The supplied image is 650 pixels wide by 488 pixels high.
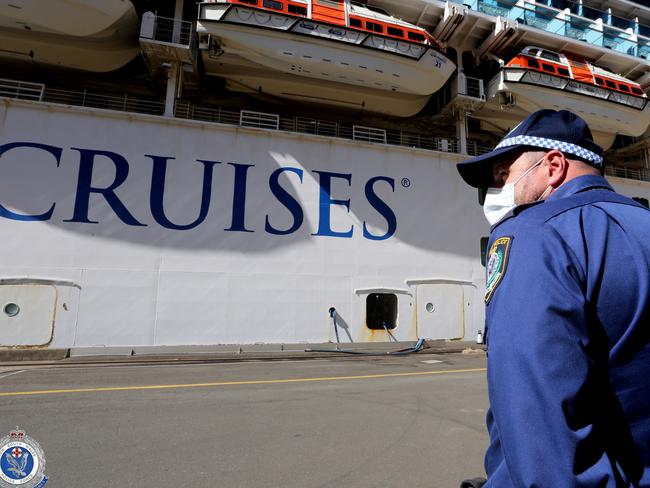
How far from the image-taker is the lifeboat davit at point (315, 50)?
438 inches

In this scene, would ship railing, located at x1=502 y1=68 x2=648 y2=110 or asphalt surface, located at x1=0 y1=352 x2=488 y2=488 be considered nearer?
asphalt surface, located at x1=0 y1=352 x2=488 y2=488

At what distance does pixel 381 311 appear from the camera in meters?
12.6

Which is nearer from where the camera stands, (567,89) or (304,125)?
(567,89)

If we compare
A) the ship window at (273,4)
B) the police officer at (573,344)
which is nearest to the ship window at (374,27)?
the ship window at (273,4)

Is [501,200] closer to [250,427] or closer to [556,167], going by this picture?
[556,167]

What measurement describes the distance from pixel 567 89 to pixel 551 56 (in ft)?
5.19

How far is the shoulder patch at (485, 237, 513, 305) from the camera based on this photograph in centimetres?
100

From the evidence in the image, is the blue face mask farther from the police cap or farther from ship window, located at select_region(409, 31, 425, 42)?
ship window, located at select_region(409, 31, 425, 42)

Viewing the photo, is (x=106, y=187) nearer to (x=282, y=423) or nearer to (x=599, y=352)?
(x=282, y=423)

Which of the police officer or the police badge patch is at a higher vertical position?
the police officer

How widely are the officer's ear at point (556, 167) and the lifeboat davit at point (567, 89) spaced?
14.9 metres

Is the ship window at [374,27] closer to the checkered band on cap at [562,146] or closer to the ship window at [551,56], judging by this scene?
the ship window at [551,56]

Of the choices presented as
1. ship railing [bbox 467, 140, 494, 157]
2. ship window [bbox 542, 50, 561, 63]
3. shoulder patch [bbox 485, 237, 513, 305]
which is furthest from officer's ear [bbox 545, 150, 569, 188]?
ship window [bbox 542, 50, 561, 63]

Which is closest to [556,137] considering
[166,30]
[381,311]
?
[381,311]
